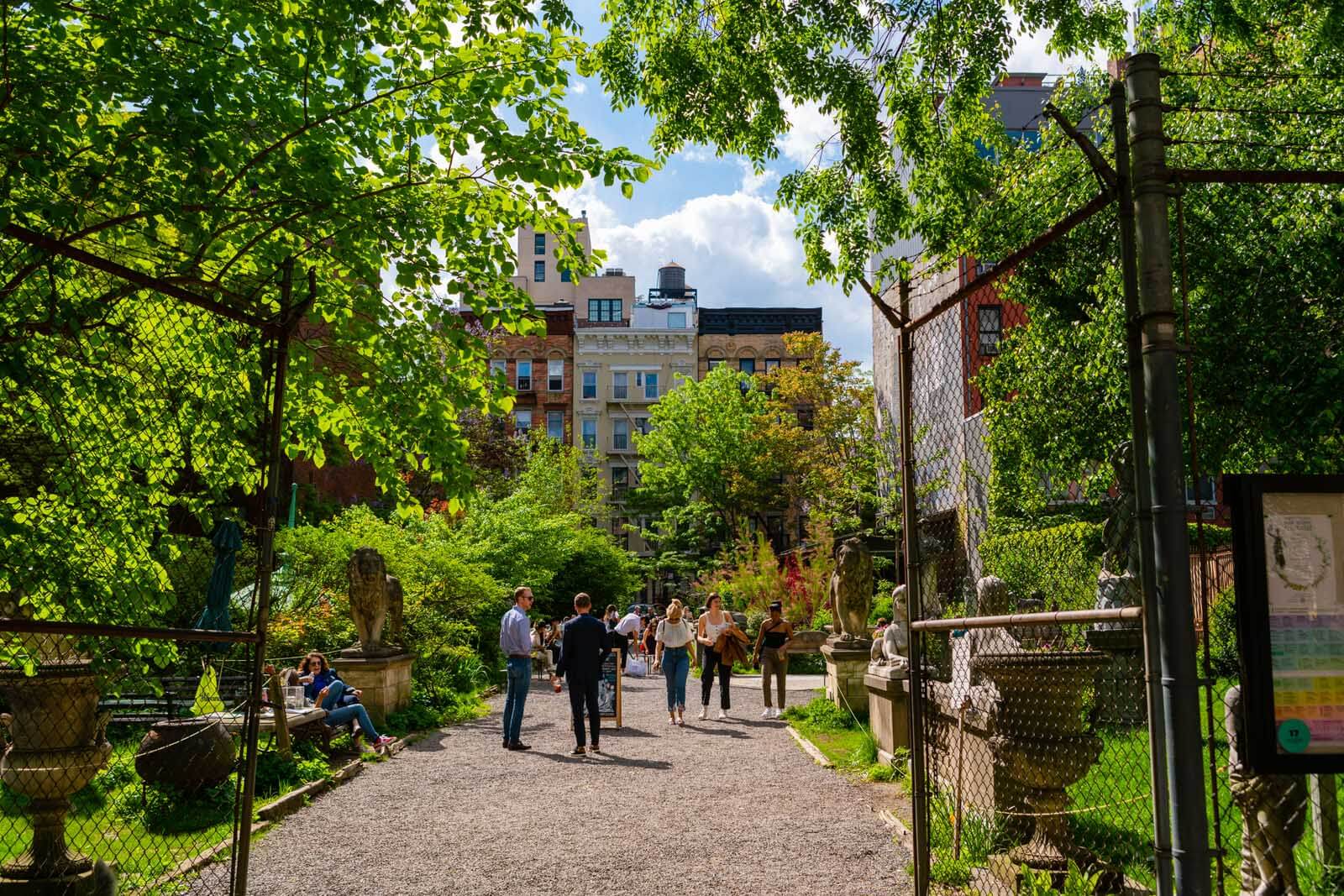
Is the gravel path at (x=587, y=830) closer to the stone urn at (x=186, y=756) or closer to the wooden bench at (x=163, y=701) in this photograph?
the stone urn at (x=186, y=756)

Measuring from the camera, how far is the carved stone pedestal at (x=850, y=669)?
15.2 metres

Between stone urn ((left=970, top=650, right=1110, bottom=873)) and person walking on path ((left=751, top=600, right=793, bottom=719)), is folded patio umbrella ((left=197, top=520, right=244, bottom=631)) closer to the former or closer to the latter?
stone urn ((left=970, top=650, right=1110, bottom=873))

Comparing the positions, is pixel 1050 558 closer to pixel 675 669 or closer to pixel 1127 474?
pixel 675 669

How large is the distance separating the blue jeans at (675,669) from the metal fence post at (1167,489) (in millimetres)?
12871

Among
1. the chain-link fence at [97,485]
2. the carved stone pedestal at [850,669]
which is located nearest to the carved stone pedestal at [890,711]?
Result: the carved stone pedestal at [850,669]

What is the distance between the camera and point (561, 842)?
847 cm

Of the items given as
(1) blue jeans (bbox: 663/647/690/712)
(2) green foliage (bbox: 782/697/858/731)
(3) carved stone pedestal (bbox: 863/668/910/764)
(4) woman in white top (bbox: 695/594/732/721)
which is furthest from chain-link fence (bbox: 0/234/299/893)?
(4) woman in white top (bbox: 695/594/732/721)

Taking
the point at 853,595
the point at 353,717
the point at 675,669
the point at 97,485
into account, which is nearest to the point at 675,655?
the point at 675,669

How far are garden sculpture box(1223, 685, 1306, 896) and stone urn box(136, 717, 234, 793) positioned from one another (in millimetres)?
7448

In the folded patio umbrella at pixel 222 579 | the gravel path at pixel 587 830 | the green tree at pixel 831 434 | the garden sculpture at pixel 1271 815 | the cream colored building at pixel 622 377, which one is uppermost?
the cream colored building at pixel 622 377

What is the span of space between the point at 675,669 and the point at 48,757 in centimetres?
1044

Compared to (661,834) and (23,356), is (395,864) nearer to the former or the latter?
(661,834)

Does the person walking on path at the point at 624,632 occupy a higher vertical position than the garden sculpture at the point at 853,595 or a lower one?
lower

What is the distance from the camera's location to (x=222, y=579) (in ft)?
36.1
